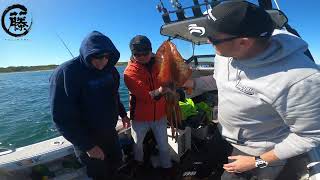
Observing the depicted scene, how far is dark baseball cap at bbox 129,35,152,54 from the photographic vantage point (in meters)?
3.79

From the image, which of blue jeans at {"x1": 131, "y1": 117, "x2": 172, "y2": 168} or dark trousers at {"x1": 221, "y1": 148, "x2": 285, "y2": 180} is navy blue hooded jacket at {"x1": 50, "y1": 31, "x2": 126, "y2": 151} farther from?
dark trousers at {"x1": 221, "y1": 148, "x2": 285, "y2": 180}

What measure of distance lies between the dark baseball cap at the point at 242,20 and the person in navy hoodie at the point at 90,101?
149 centimetres

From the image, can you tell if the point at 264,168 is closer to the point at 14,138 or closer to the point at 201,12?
the point at 201,12

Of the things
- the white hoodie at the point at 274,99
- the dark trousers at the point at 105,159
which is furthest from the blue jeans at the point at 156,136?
the white hoodie at the point at 274,99

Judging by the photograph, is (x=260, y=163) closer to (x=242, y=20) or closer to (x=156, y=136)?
(x=242, y=20)

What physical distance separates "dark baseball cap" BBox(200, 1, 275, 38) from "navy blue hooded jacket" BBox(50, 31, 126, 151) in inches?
58.8

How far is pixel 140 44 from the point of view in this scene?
3791 millimetres

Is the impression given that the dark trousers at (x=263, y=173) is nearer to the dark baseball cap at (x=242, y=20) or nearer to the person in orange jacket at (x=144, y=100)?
the dark baseball cap at (x=242, y=20)

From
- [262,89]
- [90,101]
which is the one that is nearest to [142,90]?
[90,101]

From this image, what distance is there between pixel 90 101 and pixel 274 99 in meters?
1.97

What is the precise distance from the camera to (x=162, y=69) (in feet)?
9.92

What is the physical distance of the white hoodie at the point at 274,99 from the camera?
1638 mm

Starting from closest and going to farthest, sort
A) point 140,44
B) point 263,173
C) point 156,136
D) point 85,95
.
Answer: point 263,173 → point 85,95 → point 140,44 → point 156,136

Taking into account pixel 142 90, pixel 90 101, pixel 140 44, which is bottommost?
pixel 142 90
